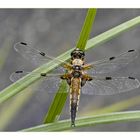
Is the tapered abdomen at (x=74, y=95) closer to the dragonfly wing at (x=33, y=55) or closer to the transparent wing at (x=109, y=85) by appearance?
the transparent wing at (x=109, y=85)

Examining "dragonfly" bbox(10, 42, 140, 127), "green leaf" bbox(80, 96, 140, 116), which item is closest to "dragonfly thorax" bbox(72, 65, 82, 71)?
"dragonfly" bbox(10, 42, 140, 127)

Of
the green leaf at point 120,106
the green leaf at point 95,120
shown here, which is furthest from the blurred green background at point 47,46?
the green leaf at point 95,120

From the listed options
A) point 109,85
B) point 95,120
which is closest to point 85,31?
point 109,85

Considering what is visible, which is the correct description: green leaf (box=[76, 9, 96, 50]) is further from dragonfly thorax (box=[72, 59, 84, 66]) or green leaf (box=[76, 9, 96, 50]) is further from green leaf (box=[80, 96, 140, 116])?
green leaf (box=[80, 96, 140, 116])

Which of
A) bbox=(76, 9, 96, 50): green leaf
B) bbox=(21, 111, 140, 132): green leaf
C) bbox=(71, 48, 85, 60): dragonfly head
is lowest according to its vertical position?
bbox=(21, 111, 140, 132): green leaf

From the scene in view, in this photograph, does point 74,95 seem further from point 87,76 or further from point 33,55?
point 33,55
